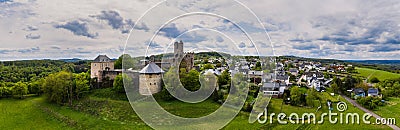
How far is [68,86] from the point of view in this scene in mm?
30422

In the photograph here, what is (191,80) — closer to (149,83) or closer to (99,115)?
(149,83)

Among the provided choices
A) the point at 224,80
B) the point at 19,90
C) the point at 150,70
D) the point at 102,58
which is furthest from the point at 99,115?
the point at 102,58

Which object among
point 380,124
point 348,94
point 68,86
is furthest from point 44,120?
point 348,94

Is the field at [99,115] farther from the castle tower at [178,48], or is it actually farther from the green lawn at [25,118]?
the castle tower at [178,48]

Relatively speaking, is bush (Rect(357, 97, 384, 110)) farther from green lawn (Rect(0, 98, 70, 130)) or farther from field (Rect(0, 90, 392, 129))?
green lawn (Rect(0, 98, 70, 130))

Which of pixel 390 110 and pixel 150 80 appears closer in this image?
pixel 150 80

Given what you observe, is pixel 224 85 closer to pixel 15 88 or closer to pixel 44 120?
pixel 44 120

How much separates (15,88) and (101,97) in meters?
12.2

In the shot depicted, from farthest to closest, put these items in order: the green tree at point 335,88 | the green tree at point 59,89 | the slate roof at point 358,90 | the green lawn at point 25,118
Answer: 1. the green tree at point 335,88
2. the slate roof at point 358,90
3. the green tree at point 59,89
4. the green lawn at point 25,118

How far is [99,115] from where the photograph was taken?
24.4 meters

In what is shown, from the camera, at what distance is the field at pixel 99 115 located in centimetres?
2236

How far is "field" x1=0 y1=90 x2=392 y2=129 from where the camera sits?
880 inches
